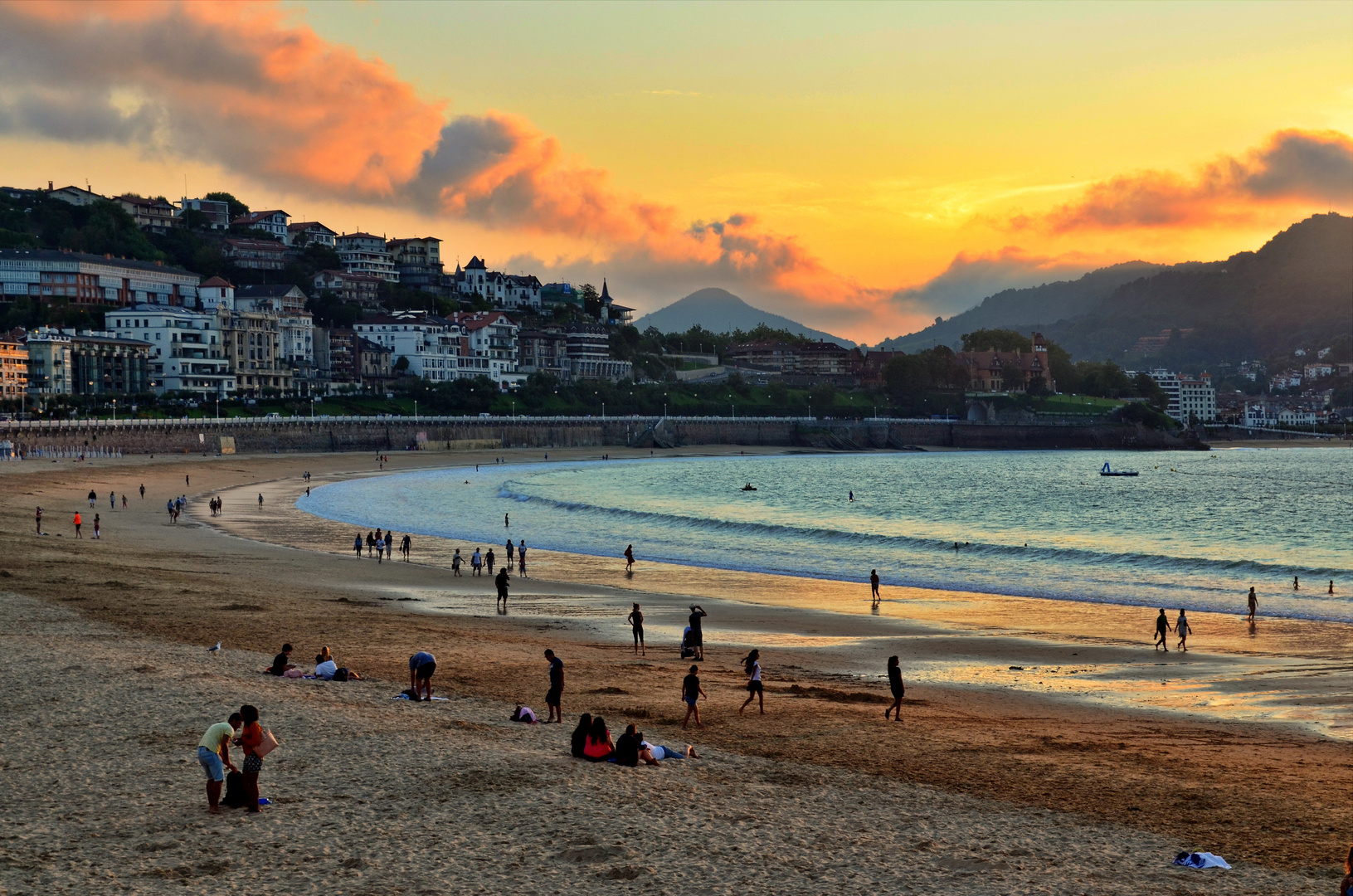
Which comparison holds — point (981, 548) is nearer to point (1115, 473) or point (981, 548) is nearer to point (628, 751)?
point (628, 751)

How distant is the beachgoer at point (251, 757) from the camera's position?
1203 centimetres

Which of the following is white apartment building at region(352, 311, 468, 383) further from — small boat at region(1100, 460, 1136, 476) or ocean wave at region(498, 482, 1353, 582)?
ocean wave at region(498, 482, 1353, 582)

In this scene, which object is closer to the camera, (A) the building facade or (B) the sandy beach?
(B) the sandy beach

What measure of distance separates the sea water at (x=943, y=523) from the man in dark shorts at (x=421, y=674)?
2371 centimetres

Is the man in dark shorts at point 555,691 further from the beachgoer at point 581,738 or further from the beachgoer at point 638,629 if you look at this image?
the beachgoer at point 638,629

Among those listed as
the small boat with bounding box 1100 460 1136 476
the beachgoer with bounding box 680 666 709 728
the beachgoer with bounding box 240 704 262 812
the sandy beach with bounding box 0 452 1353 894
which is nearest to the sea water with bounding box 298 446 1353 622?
the small boat with bounding box 1100 460 1136 476

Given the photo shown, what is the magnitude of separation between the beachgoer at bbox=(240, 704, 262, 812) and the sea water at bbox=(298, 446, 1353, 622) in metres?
28.3

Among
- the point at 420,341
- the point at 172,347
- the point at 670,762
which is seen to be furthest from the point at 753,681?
the point at 420,341

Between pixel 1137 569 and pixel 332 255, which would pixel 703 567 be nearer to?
pixel 1137 569

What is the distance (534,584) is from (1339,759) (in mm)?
24657

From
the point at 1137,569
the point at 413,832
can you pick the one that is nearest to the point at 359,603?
the point at 413,832

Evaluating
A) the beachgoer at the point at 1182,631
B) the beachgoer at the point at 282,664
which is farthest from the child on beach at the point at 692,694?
the beachgoer at the point at 1182,631

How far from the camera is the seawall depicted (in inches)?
3944

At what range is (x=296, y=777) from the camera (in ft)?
43.5
